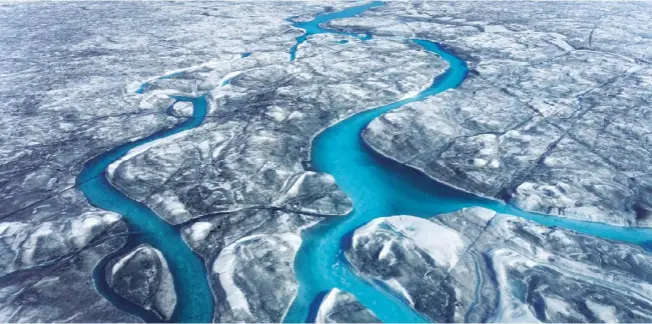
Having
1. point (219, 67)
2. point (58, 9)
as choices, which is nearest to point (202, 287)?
point (219, 67)

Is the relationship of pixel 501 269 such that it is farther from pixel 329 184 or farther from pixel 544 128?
pixel 544 128

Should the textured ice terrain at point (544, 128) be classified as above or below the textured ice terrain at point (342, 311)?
above

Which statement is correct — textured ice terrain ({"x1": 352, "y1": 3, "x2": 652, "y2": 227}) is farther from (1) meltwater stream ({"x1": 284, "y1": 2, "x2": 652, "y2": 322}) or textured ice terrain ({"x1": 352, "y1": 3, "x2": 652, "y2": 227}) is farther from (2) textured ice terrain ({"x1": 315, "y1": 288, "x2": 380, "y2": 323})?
(2) textured ice terrain ({"x1": 315, "y1": 288, "x2": 380, "y2": 323})

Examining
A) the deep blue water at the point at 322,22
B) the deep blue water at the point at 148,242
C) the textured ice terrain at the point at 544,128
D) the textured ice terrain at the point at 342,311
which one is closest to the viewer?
the textured ice terrain at the point at 342,311

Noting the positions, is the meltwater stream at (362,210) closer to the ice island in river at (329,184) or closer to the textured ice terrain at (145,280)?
the ice island in river at (329,184)

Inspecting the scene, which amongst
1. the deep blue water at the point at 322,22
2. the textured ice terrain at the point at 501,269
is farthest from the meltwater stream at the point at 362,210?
the deep blue water at the point at 322,22

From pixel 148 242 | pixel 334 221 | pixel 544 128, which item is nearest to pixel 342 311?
pixel 334 221

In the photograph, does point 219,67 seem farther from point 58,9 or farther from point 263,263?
point 58,9
